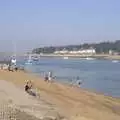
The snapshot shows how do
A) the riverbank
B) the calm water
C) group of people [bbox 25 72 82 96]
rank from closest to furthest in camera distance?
the riverbank < group of people [bbox 25 72 82 96] < the calm water

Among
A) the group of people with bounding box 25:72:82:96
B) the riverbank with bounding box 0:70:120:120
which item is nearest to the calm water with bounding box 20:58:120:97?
the group of people with bounding box 25:72:82:96

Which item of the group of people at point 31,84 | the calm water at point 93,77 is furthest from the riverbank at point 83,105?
the calm water at point 93,77

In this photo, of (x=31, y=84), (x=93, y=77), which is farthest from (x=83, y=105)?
(x=93, y=77)

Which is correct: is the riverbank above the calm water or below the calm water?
above

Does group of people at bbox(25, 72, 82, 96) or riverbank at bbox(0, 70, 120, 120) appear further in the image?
group of people at bbox(25, 72, 82, 96)

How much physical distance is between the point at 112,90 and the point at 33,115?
1257 inches

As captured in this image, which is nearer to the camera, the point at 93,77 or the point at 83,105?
the point at 83,105

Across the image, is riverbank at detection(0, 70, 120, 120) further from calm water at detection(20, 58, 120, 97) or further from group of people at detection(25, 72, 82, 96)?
calm water at detection(20, 58, 120, 97)

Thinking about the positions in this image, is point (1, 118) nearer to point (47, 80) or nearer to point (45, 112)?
point (45, 112)

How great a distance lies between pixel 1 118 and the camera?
13.8 m

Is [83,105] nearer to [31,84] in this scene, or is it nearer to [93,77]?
[31,84]

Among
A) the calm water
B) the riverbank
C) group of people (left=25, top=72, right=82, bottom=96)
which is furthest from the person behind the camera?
the calm water

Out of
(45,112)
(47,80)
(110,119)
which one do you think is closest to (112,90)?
(47,80)

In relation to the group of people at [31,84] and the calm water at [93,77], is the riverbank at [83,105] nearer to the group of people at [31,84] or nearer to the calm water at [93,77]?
the group of people at [31,84]
